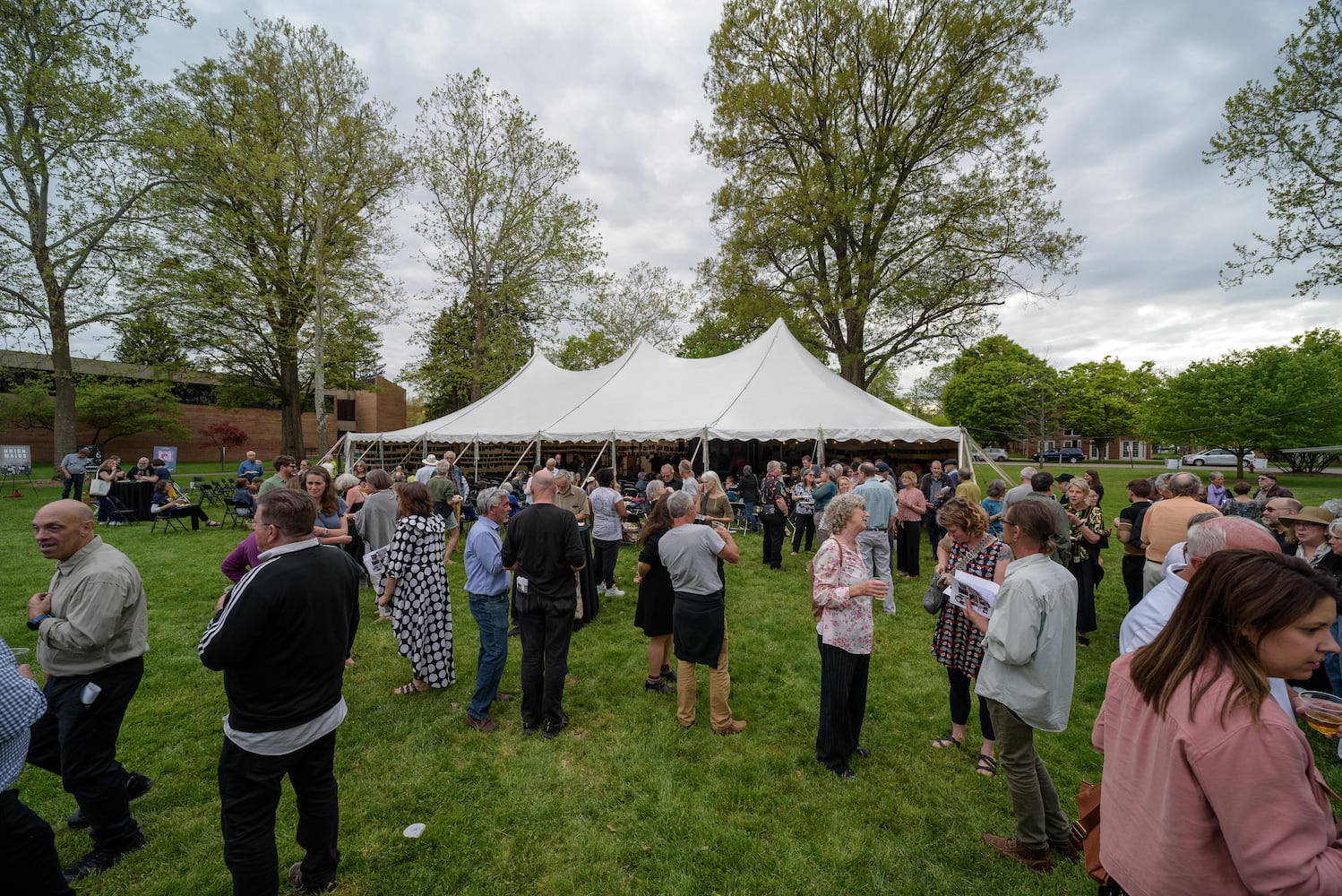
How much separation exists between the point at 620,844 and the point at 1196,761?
2687 millimetres

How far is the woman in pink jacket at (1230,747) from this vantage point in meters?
1.07

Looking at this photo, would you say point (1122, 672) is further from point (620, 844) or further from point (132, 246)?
point (132, 246)

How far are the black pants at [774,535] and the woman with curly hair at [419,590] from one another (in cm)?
541

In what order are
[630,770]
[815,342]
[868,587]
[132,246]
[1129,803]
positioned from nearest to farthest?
[1129,803] < [868,587] < [630,770] < [132,246] < [815,342]

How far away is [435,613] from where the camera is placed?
4.48m

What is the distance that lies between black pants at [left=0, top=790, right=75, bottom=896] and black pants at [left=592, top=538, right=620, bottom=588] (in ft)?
16.8

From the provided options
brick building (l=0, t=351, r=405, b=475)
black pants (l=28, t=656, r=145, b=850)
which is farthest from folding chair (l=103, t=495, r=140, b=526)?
black pants (l=28, t=656, r=145, b=850)

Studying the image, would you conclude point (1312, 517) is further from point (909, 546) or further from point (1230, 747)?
point (1230, 747)

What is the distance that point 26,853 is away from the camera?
1836 millimetres

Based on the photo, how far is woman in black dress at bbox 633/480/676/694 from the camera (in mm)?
4242

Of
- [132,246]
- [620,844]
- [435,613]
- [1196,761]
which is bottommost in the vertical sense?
[620,844]

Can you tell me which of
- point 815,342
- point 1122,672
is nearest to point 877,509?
point 1122,672

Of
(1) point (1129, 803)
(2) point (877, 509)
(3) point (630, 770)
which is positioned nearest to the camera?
(1) point (1129, 803)

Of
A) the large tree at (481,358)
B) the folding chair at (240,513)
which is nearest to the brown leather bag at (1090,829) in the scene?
the folding chair at (240,513)
